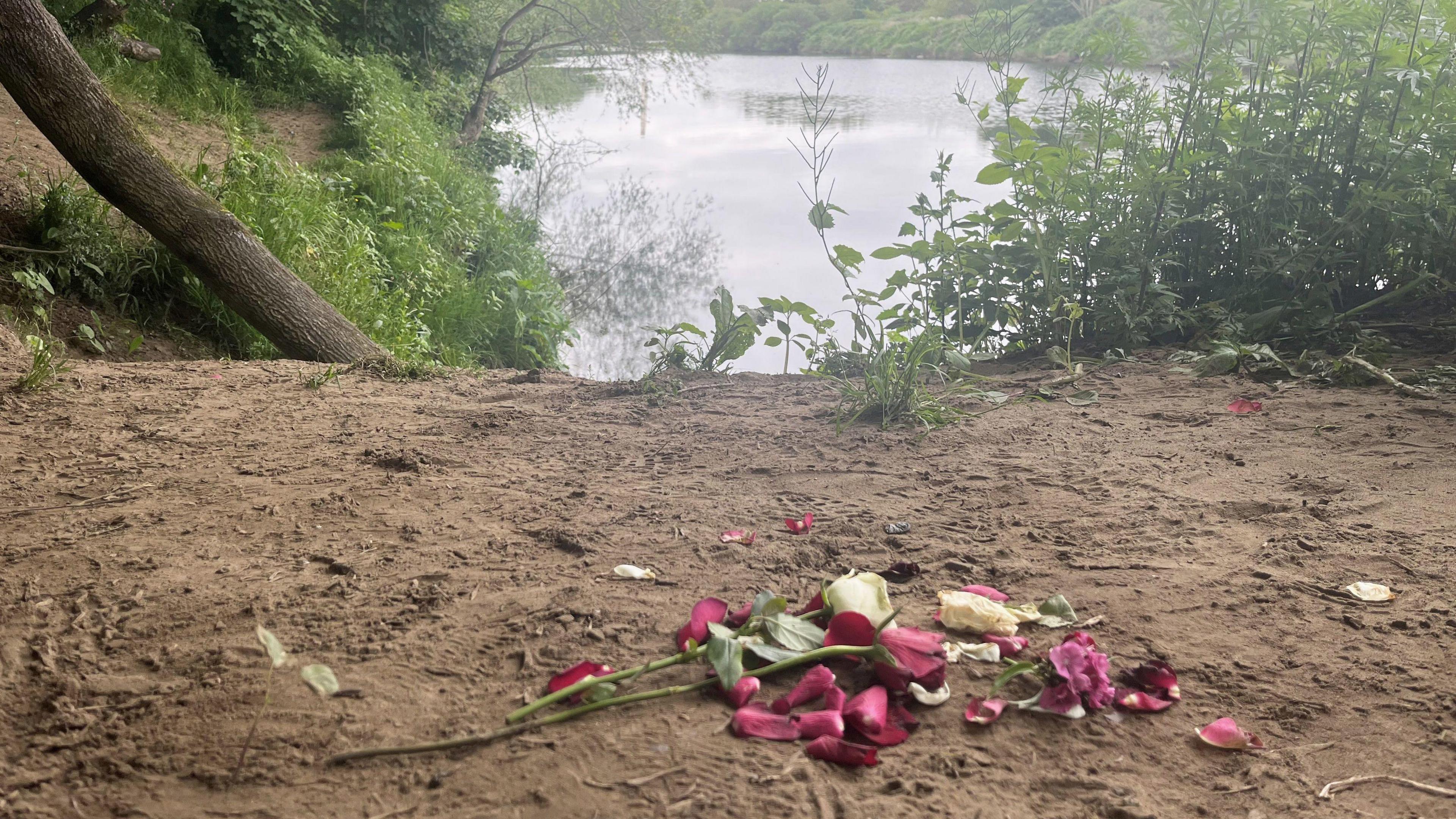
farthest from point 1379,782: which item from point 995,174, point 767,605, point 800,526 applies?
point 995,174

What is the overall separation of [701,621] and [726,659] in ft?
0.36

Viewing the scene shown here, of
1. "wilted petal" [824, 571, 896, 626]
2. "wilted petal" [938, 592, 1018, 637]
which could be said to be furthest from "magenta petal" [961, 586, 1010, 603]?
"wilted petal" [824, 571, 896, 626]

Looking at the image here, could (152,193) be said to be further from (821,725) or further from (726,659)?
(821,725)

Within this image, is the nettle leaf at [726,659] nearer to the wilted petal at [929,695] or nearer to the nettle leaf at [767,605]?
the nettle leaf at [767,605]

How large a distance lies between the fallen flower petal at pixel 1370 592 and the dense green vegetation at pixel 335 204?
384 cm

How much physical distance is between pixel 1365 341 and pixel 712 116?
334 inches

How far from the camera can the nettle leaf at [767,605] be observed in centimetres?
116

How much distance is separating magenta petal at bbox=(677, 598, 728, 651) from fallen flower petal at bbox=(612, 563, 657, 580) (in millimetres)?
259

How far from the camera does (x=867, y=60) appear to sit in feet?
22.1

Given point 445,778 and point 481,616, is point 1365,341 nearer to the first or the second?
point 481,616

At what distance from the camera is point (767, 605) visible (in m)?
1.17

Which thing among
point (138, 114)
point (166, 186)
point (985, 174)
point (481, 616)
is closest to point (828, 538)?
point (481, 616)

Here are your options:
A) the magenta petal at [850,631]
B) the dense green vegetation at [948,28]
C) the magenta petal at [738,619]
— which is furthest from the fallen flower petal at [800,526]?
the dense green vegetation at [948,28]

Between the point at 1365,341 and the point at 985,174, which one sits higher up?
the point at 985,174
